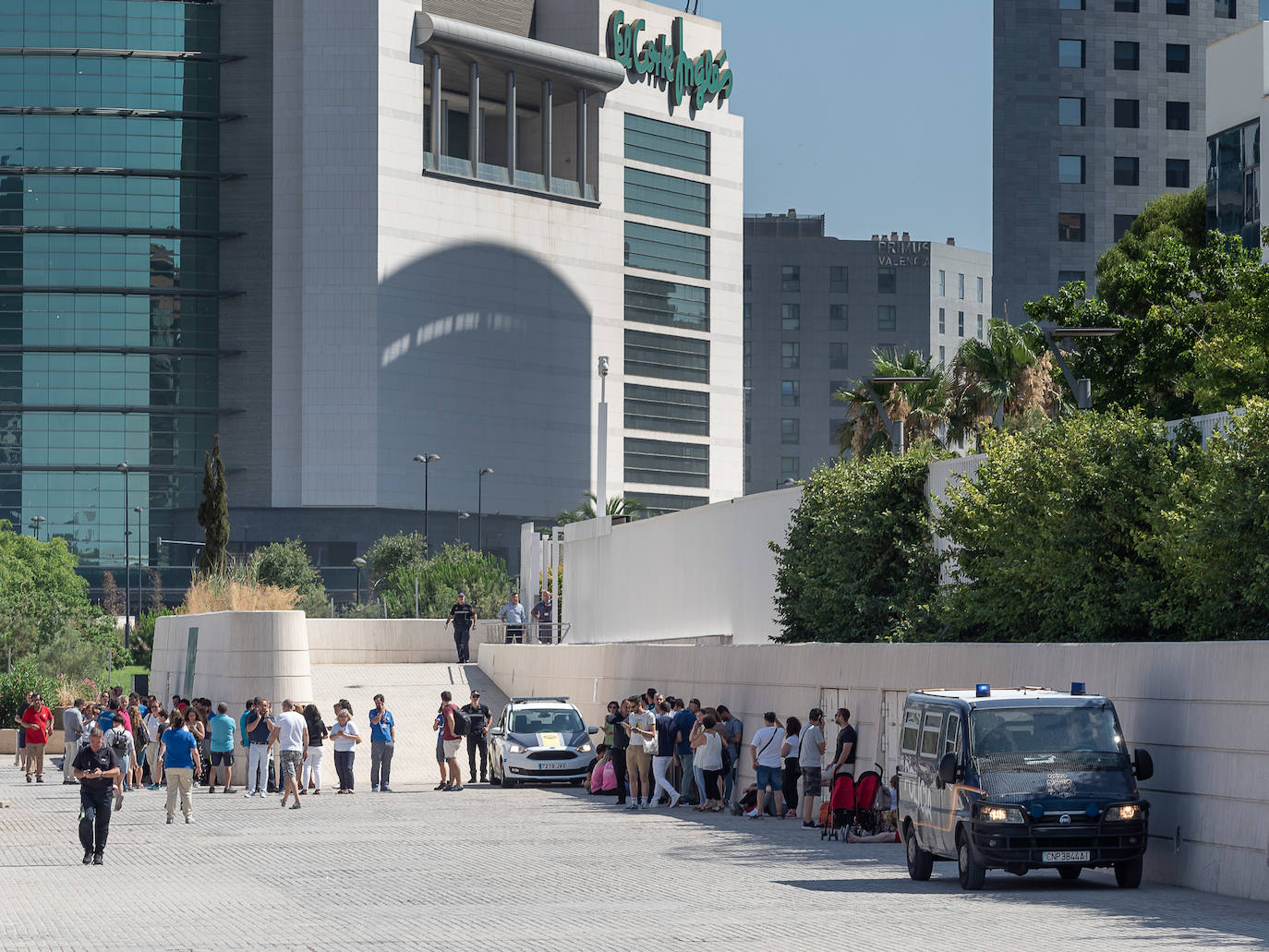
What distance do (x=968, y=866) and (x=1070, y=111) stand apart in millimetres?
83834

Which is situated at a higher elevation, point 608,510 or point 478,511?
point 478,511

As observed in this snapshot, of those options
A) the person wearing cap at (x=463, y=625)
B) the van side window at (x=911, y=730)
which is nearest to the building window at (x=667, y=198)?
the person wearing cap at (x=463, y=625)

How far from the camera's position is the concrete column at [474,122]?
113125mm

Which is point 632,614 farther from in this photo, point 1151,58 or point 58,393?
point 58,393

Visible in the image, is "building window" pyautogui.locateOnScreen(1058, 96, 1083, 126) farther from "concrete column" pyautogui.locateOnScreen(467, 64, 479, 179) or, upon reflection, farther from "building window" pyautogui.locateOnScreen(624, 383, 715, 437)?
"building window" pyautogui.locateOnScreen(624, 383, 715, 437)

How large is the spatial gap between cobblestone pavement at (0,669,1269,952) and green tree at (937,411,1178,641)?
4181 mm

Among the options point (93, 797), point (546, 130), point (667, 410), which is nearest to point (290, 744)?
point (93, 797)

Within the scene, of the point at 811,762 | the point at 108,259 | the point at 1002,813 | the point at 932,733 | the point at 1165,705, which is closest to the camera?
the point at 1002,813

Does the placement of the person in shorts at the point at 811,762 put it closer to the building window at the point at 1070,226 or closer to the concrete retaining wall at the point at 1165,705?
the concrete retaining wall at the point at 1165,705

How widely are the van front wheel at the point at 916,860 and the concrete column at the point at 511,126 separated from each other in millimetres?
100130

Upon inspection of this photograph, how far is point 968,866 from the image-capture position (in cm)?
1716

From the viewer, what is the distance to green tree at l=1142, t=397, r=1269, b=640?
1953 centimetres

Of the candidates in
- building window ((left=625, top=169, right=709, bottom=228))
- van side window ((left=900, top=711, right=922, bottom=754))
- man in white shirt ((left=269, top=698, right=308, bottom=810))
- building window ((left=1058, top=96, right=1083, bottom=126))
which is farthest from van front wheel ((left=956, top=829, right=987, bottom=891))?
building window ((left=625, top=169, right=709, bottom=228))

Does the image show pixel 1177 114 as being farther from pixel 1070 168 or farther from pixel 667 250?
pixel 667 250
